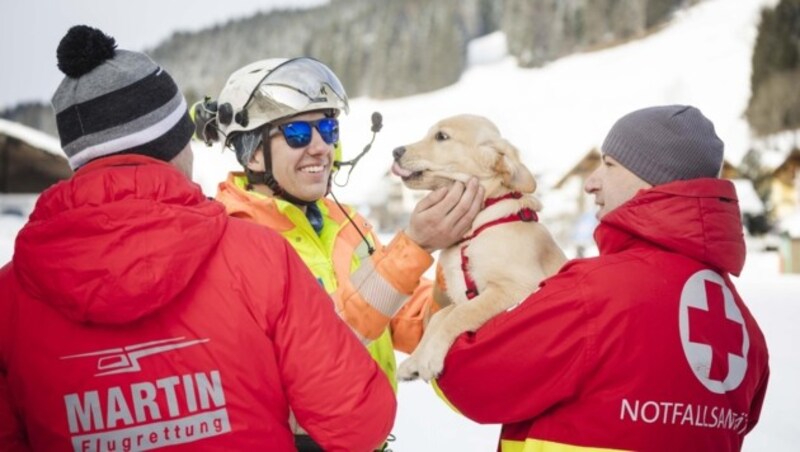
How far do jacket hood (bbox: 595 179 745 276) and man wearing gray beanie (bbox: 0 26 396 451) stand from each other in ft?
3.05

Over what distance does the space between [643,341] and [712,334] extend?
23 cm

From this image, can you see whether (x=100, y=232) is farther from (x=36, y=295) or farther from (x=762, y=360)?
(x=762, y=360)

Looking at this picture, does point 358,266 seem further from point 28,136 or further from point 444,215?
point 28,136

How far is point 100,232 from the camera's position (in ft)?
5.05

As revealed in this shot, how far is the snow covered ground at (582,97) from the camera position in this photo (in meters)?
49.1

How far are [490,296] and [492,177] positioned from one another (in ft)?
2.14

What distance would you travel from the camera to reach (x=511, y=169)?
10.6 ft

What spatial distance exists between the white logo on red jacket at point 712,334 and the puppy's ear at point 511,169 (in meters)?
1.33

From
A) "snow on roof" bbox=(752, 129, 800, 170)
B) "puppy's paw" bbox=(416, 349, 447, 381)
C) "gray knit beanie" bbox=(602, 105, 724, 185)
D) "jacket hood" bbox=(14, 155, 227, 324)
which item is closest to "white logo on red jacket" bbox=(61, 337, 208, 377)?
"jacket hood" bbox=(14, 155, 227, 324)

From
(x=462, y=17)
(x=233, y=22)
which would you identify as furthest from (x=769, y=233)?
(x=233, y=22)

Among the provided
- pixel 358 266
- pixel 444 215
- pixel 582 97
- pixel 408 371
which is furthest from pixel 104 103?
pixel 582 97

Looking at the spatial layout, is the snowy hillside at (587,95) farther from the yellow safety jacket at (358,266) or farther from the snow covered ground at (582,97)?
the yellow safety jacket at (358,266)

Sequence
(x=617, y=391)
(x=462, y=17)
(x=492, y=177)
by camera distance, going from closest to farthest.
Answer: (x=617, y=391) → (x=492, y=177) → (x=462, y=17)

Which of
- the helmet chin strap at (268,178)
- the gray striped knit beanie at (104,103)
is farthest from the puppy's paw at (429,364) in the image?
the gray striped knit beanie at (104,103)
